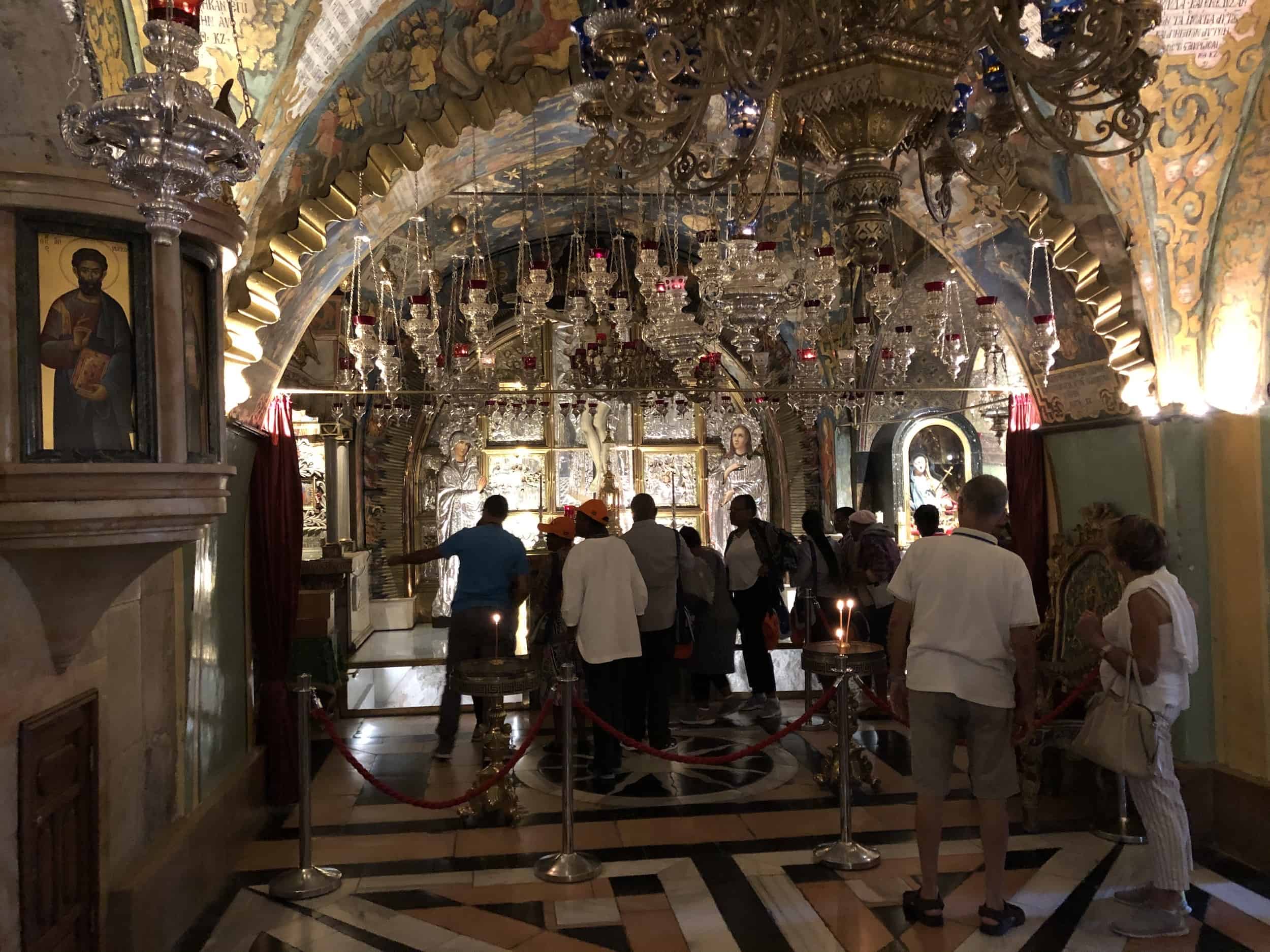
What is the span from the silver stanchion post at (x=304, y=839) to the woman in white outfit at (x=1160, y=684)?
339 centimetres

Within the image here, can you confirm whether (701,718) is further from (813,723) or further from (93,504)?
(93,504)

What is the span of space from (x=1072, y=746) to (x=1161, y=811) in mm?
429

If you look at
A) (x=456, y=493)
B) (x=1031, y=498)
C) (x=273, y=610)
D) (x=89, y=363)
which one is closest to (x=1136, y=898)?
(x=1031, y=498)

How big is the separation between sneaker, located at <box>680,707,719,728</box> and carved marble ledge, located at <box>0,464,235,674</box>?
5020mm

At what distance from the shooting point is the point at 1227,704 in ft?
18.0

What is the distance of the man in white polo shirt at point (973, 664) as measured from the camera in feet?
12.4

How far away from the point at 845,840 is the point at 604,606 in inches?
73.3

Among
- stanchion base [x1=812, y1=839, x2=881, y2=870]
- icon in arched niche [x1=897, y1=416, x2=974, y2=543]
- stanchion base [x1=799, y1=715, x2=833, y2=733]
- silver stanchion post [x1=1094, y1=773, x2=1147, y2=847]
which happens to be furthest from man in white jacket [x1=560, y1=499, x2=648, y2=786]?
icon in arched niche [x1=897, y1=416, x2=974, y2=543]

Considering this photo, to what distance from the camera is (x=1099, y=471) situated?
21.1 feet

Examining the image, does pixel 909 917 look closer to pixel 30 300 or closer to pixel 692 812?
pixel 692 812

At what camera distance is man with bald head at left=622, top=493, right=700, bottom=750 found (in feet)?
21.1

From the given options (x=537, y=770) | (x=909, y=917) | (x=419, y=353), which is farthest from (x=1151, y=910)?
(x=419, y=353)

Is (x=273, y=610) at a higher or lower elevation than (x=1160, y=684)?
higher

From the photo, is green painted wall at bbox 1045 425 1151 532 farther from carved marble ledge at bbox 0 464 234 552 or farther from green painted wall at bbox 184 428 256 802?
carved marble ledge at bbox 0 464 234 552
